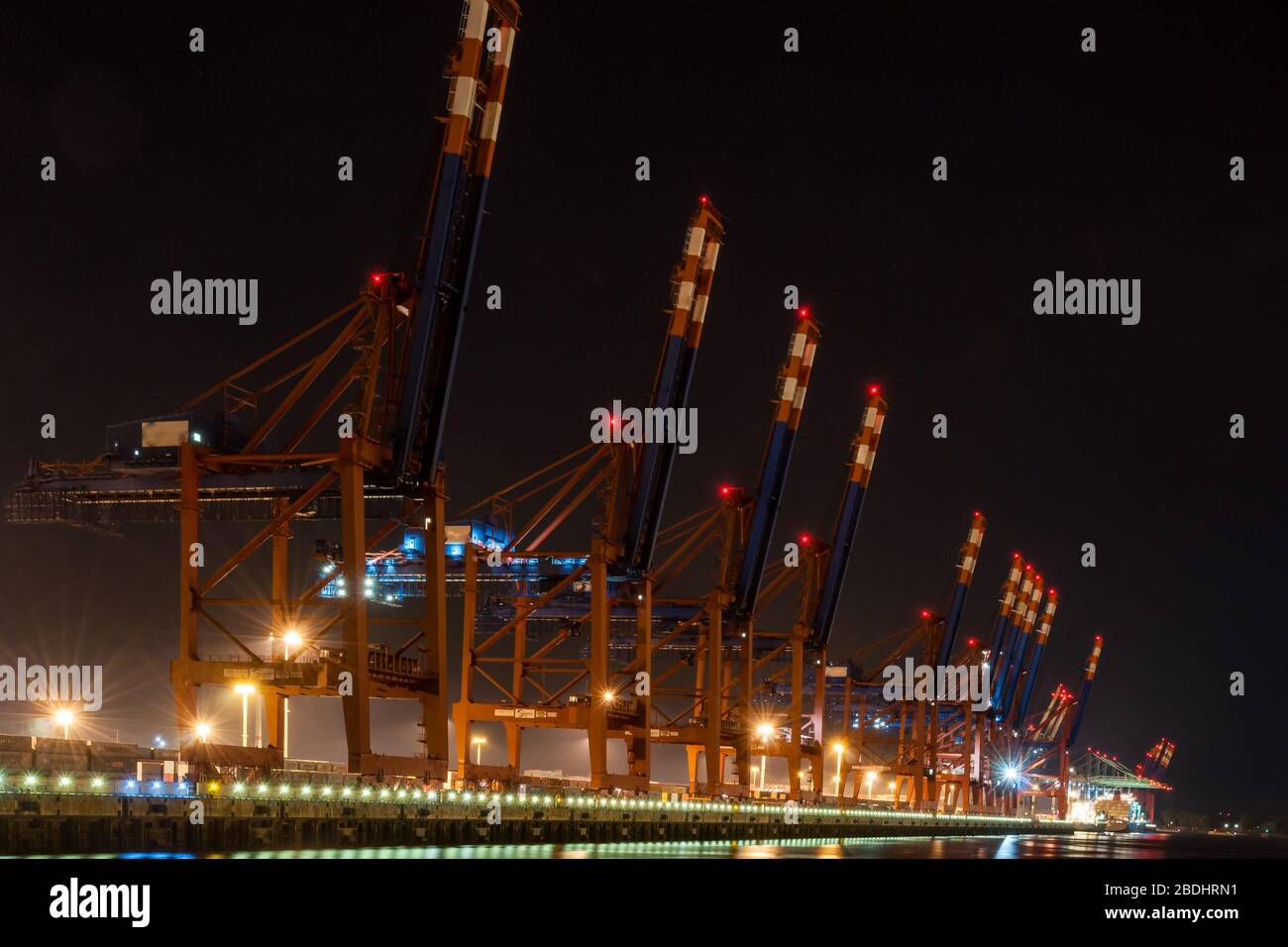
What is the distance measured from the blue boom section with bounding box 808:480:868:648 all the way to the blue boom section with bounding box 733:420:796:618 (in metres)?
12.0

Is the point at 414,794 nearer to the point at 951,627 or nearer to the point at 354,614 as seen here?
the point at 354,614

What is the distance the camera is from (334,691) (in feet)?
184

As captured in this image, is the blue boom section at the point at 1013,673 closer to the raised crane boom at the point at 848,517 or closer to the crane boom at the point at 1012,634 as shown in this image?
the crane boom at the point at 1012,634

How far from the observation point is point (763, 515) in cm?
9356

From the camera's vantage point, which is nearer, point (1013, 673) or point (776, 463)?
point (776, 463)

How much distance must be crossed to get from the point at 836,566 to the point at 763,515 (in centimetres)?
1339

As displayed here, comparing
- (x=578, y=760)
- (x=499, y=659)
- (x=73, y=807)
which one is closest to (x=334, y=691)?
(x=73, y=807)

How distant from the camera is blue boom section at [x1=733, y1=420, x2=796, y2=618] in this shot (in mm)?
93250

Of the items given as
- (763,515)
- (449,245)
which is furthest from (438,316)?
(763,515)

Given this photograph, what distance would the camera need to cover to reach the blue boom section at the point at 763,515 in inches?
3671

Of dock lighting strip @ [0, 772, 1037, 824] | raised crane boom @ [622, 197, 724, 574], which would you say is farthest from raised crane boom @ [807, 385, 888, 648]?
raised crane boom @ [622, 197, 724, 574]

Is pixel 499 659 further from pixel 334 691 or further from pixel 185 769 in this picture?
Answer: pixel 185 769

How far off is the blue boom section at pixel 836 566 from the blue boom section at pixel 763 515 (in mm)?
11992
